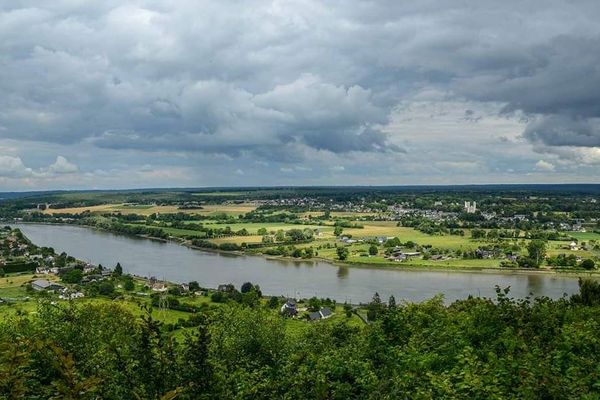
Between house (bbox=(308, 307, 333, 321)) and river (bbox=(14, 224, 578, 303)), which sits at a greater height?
house (bbox=(308, 307, 333, 321))

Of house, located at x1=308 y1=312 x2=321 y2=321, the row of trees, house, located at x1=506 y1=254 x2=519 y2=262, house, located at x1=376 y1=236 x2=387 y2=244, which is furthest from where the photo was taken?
house, located at x1=376 y1=236 x2=387 y2=244

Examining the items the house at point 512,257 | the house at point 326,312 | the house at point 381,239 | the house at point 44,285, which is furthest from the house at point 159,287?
the house at point 512,257

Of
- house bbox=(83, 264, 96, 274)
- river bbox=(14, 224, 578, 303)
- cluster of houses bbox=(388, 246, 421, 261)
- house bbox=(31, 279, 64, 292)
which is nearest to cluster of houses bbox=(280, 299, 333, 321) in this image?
river bbox=(14, 224, 578, 303)

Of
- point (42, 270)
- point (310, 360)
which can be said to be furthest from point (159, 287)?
point (310, 360)

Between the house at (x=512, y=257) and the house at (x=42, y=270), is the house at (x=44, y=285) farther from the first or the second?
the house at (x=512, y=257)

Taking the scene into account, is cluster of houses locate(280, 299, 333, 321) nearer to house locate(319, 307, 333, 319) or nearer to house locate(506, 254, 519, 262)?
house locate(319, 307, 333, 319)

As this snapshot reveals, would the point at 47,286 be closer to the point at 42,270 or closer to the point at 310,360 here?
the point at 42,270

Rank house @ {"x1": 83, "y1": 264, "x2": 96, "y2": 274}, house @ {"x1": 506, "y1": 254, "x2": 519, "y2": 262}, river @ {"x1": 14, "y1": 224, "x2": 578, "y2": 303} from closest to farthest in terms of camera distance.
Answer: river @ {"x1": 14, "y1": 224, "x2": 578, "y2": 303} < house @ {"x1": 83, "y1": 264, "x2": 96, "y2": 274} < house @ {"x1": 506, "y1": 254, "x2": 519, "y2": 262}

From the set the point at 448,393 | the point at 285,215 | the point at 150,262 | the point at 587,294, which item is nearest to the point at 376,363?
the point at 448,393
